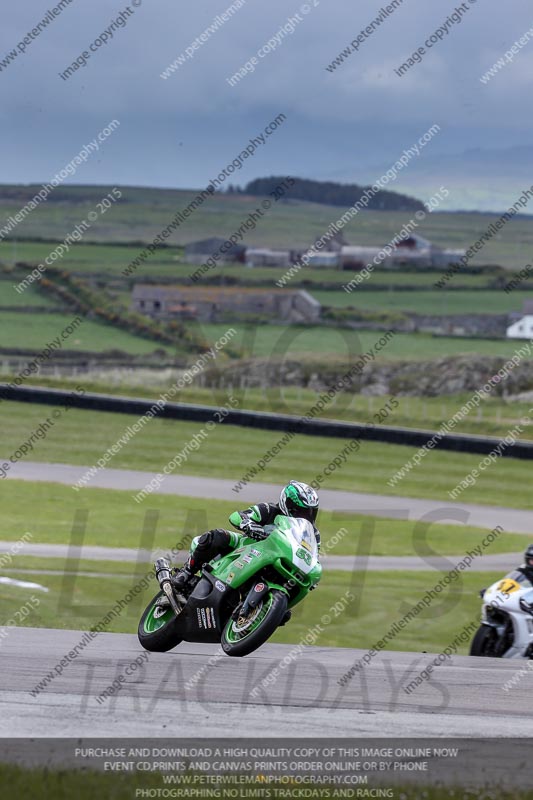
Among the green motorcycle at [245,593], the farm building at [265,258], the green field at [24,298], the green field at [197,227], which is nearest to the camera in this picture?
the green motorcycle at [245,593]

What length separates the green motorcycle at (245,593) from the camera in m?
9.17

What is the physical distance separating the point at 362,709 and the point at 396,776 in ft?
4.73

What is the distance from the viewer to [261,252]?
134125 mm

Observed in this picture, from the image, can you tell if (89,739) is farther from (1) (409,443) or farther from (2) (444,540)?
(1) (409,443)

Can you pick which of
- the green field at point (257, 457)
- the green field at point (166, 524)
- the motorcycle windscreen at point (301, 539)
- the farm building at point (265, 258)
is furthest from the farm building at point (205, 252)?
the motorcycle windscreen at point (301, 539)

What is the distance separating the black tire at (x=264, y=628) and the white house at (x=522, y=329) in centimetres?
8622

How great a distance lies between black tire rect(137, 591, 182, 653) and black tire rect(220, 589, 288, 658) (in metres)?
0.75

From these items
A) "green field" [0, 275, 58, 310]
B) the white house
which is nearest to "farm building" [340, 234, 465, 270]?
the white house

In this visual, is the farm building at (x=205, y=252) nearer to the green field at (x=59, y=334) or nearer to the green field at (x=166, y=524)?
the green field at (x=59, y=334)

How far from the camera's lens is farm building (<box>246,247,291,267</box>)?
429ft

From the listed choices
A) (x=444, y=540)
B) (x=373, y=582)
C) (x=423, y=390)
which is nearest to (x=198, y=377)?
(x=423, y=390)

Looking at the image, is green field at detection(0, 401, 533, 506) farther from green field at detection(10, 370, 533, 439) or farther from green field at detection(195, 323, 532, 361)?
green field at detection(195, 323, 532, 361)

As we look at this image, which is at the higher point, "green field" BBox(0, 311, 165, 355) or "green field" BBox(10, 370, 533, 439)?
"green field" BBox(10, 370, 533, 439)

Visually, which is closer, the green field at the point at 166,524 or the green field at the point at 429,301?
the green field at the point at 166,524
